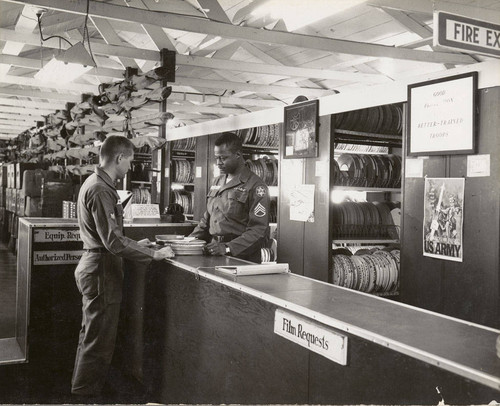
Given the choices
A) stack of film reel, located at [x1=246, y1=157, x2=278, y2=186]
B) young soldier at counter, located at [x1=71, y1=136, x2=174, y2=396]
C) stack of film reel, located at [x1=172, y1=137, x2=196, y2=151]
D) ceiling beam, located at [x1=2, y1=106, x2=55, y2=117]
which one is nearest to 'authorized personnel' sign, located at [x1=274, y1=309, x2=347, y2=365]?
young soldier at counter, located at [x1=71, y1=136, x2=174, y2=396]

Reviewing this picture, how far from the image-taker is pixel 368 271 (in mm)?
5148

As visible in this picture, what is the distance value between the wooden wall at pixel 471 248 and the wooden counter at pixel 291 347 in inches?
58.7

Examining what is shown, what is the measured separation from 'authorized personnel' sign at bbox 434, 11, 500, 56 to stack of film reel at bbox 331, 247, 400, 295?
277 cm

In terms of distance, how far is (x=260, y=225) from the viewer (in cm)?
405

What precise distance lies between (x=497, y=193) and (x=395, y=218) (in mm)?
2388

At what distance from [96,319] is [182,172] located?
4582mm

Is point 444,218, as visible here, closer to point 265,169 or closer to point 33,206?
point 265,169

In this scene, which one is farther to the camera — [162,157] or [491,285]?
[162,157]

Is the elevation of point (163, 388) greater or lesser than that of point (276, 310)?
lesser

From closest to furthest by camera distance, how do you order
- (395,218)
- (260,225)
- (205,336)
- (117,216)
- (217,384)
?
(217,384)
(205,336)
(117,216)
(260,225)
(395,218)

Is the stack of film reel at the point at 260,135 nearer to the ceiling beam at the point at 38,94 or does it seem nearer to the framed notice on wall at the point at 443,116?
the framed notice on wall at the point at 443,116

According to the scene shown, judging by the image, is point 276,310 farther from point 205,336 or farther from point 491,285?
point 491,285

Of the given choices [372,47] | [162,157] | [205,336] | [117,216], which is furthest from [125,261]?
[372,47]

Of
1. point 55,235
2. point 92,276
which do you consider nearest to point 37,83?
point 55,235
